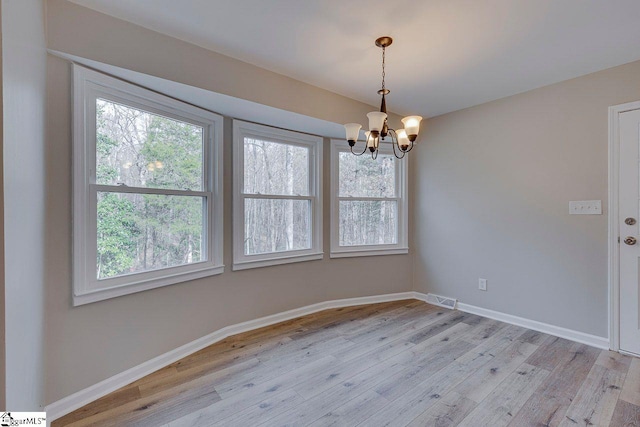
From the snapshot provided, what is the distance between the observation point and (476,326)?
2992 mm

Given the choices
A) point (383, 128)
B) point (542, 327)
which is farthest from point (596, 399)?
point (383, 128)

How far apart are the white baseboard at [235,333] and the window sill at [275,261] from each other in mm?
566

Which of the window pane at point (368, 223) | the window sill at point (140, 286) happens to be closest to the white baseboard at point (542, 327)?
the window pane at point (368, 223)

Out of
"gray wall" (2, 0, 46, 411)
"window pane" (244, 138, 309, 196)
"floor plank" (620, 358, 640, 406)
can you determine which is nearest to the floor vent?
"floor plank" (620, 358, 640, 406)

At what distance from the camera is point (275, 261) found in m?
3.07

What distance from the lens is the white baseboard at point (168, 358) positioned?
5.73 ft

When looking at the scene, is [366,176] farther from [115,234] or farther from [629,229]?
[115,234]

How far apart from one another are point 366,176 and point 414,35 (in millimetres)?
1926

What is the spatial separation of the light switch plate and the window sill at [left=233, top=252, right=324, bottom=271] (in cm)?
256

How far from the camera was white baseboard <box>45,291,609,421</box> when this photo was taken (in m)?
1.79

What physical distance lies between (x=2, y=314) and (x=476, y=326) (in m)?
3.48

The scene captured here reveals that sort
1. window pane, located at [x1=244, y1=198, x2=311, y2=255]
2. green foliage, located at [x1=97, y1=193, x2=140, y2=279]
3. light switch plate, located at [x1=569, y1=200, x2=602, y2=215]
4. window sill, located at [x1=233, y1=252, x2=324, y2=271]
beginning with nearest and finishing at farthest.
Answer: green foliage, located at [x1=97, y1=193, x2=140, y2=279] → light switch plate, located at [x1=569, y1=200, x2=602, y2=215] → window sill, located at [x1=233, y1=252, x2=324, y2=271] → window pane, located at [x1=244, y1=198, x2=311, y2=255]

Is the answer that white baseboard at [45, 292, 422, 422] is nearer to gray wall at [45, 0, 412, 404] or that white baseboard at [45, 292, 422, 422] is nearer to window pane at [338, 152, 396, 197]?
gray wall at [45, 0, 412, 404]

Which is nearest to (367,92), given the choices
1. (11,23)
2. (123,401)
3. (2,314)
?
(11,23)
